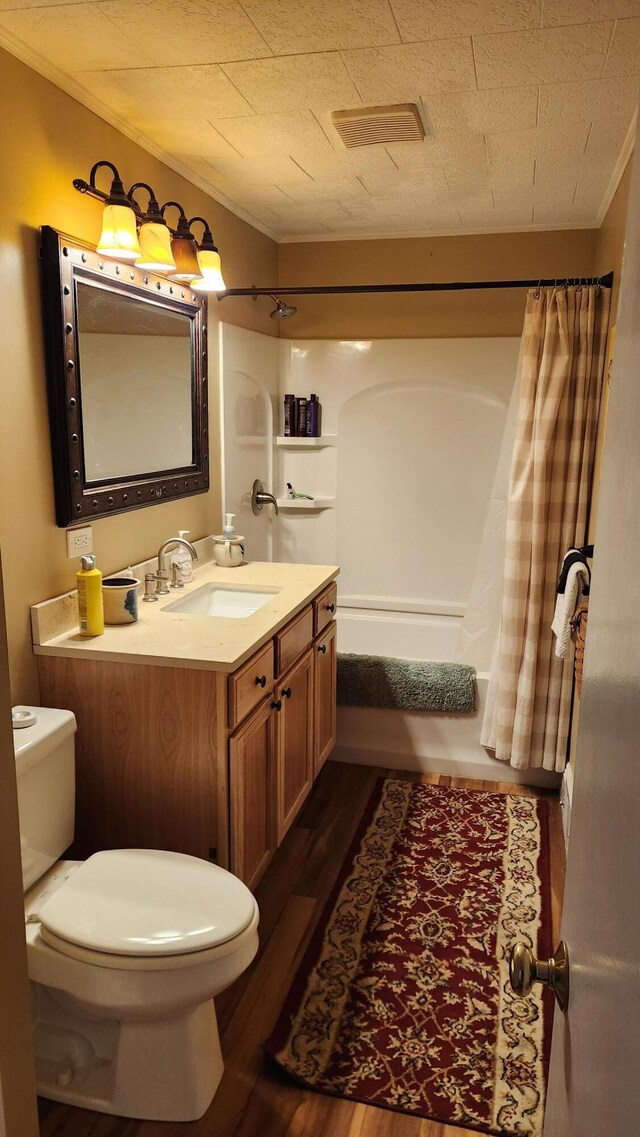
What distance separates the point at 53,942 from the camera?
5.41ft

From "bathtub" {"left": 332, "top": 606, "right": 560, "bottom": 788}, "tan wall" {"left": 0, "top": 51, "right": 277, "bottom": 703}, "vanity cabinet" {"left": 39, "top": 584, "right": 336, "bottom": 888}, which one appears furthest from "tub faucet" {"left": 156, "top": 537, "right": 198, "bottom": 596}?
"bathtub" {"left": 332, "top": 606, "right": 560, "bottom": 788}

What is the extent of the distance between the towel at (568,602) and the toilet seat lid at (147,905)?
134 centimetres

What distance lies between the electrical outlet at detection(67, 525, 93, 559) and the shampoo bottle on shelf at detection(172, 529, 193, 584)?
0.49m

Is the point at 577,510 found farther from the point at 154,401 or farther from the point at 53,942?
the point at 53,942

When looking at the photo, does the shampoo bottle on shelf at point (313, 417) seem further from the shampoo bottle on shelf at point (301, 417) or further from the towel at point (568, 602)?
the towel at point (568, 602)

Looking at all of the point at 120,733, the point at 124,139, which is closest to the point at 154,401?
the point at 124,139

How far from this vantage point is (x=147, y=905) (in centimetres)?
172

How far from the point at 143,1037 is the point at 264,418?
2771 millimetres

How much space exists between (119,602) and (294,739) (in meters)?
0.80

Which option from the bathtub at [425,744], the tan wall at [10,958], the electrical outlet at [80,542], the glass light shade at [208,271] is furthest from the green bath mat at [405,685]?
the tan wall at [10,958]

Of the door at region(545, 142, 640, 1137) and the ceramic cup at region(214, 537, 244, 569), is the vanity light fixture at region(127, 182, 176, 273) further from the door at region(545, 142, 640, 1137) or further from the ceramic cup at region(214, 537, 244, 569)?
the door at region(545, 142, 640, 1137)

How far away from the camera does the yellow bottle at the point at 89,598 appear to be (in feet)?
7.23

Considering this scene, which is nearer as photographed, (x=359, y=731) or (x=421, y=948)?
(x=421, y=948)

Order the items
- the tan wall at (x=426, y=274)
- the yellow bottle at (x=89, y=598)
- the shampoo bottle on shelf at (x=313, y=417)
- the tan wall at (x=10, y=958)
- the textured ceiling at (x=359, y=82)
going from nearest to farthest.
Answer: the tan wall at (x=10, y=958) → the textured ceiling at (x=359, y=82) → the yellow bottle at (x=89, y=598) → the tan wall at (x=426, y=274) → the shampoo bottle on shelf at (x=313, y=417)
